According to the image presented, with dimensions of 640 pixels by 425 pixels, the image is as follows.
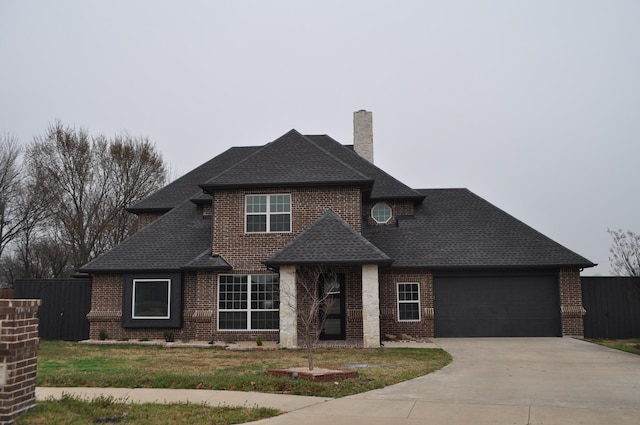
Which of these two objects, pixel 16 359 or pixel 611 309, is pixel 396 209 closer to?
pixel 611 309

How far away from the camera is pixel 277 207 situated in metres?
20.4

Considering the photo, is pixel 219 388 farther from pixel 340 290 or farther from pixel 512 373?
pixel 340 290

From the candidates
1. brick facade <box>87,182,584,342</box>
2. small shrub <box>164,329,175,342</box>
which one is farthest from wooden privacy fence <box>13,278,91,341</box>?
small shrub <box>164,329,175,342</box>

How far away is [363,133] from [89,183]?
63.6 ft

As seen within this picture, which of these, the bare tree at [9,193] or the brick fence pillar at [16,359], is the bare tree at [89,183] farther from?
the brick fence pillar at [16,359]

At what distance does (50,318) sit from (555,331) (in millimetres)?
19233

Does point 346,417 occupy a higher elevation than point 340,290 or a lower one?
lower

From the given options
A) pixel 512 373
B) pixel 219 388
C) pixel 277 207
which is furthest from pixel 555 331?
pixel 219 388

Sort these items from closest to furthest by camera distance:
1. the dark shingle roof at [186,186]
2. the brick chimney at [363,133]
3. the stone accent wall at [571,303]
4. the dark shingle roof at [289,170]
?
the dark shingle roof at [289,170], the stone accent wall at [571,303], the dark shingle roof at [186,186], the brick chimney at [363,133]

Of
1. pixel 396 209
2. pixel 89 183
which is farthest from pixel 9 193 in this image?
pixel 396 209

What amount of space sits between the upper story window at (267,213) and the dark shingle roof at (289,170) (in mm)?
610

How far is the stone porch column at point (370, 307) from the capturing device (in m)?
17.9

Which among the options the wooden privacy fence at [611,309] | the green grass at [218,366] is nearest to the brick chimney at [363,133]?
the wooden privacy fence at [611,309]

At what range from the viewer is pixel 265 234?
66.5 ft
